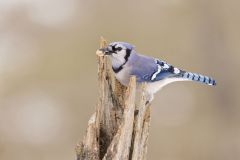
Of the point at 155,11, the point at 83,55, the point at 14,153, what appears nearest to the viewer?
the point at 14,153

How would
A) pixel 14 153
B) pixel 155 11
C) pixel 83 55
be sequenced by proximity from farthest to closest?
1. pixel 155 11
2. pixel 83 55
3. pixel 14 153

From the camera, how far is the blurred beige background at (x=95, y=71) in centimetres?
562

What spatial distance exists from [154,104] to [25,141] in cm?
111

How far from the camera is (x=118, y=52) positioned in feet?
8.86

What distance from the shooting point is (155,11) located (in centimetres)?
627

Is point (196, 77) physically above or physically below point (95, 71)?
below

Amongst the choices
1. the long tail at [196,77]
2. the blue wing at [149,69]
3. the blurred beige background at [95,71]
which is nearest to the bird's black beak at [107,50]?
the blue wing at [149,69]

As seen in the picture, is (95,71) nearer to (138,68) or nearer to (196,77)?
(196,77)

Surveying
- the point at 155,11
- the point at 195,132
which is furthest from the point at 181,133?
the point at 155,11

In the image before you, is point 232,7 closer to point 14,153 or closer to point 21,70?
point 21,70

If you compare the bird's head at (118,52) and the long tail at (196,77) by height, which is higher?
the bird's head at (118,52)

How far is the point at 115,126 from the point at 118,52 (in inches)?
12.0

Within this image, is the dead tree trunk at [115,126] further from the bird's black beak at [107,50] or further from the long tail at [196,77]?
the long tail at [196,77]

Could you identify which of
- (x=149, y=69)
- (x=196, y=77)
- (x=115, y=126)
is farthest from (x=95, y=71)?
(x=115, y=126)
